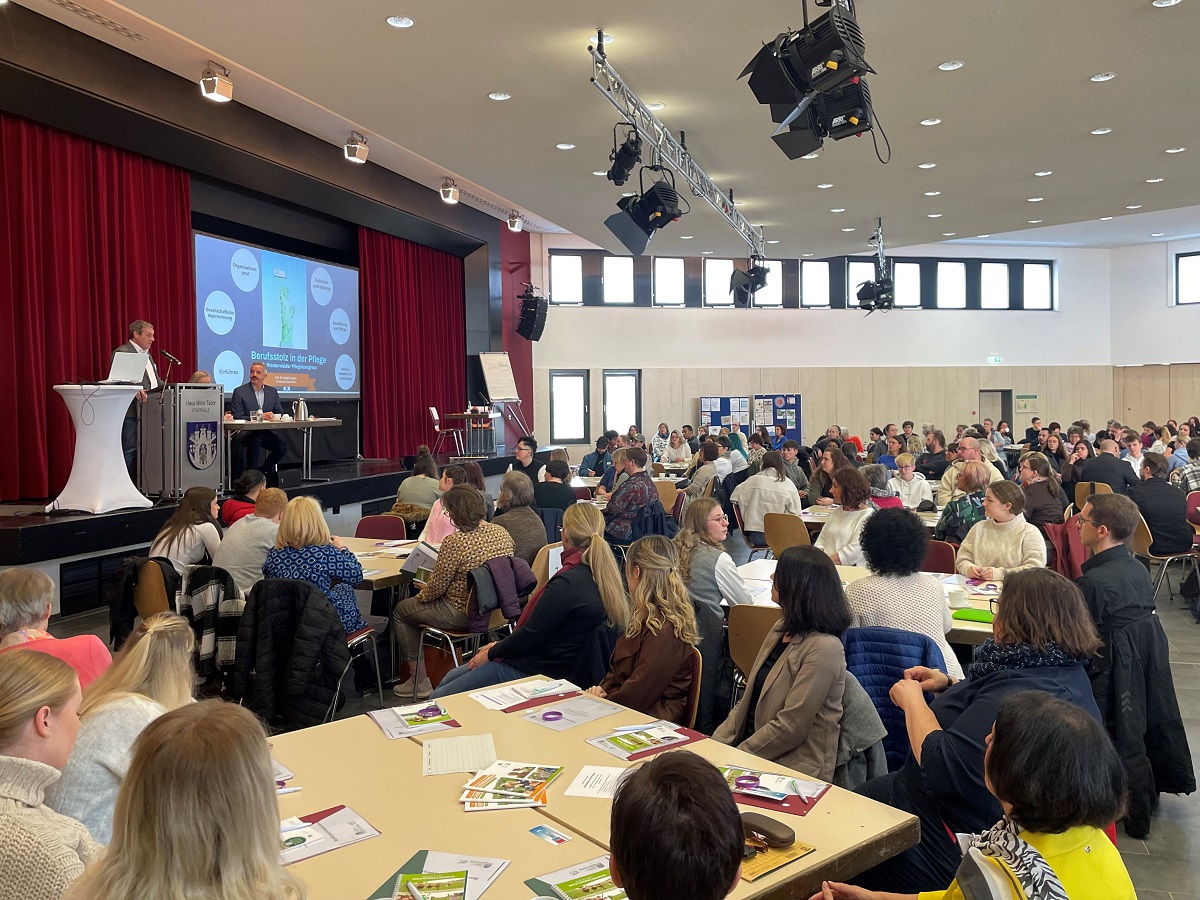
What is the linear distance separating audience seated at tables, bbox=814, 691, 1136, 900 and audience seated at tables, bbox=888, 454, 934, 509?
6259mm

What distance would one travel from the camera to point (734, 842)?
1.42 m

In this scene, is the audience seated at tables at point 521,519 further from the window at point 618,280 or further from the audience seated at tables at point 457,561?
the window at point 618,280

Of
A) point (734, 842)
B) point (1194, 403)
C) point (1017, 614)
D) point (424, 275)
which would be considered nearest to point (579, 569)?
point (1017, 614)

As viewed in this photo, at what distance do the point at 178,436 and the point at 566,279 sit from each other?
1102 centimetres

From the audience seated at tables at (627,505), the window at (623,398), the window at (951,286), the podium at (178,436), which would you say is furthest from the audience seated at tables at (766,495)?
the window at (951,286)

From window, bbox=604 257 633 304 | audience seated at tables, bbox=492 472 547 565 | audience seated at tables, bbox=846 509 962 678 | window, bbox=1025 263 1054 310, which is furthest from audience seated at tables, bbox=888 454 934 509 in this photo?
window, bbox=1025 263 1054 310

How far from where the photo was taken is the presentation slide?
1046cm

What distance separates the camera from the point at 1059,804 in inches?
65.2

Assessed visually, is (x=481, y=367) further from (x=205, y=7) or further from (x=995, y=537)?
(x=995, y=537)

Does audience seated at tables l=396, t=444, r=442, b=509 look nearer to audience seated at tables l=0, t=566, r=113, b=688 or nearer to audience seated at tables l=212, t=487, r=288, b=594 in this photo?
audience seated at tables l=212, t=487, r=288, b=594

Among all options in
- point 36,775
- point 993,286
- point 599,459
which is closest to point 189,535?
point 36,775

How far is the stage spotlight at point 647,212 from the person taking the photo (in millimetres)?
8523

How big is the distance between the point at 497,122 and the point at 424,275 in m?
7.21

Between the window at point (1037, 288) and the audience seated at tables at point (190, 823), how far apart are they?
2069 centimetres
